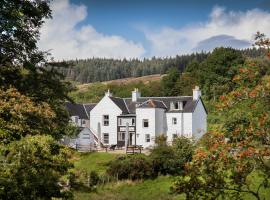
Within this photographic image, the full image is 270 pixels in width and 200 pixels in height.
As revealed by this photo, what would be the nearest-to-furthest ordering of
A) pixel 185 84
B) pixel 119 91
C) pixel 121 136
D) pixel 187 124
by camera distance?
pixel 187 124 → pixel 121 136 → pixel 185 84 → pixel 119 91

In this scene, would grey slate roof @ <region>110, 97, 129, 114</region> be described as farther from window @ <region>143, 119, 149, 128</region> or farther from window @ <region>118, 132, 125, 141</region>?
window @ <region>143, 119, 149, 128</region>

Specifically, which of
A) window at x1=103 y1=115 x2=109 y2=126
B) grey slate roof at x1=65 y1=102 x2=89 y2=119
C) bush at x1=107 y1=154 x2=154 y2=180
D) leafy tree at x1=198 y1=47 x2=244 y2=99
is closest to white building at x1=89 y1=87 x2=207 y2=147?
window at x1=103 y1=115 x2=109 y2=126

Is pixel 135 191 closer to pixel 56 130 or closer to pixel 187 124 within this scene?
pixel 56 130

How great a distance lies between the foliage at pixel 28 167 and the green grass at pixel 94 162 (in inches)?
1303

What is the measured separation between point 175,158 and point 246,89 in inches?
1305

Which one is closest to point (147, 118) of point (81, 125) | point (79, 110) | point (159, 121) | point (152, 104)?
point (159, 121)

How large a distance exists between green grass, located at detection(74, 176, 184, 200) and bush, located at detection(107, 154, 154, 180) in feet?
3.50

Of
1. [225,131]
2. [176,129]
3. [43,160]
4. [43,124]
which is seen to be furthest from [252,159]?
[176,129]

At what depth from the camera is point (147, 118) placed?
230 ft

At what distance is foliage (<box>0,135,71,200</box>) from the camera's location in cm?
1372

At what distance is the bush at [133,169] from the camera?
1763 inches

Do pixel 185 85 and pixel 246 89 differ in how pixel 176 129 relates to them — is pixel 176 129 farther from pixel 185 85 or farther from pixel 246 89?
pixel 246 89

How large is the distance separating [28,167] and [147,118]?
5633 centimetres

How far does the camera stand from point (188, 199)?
14625 millimetres
